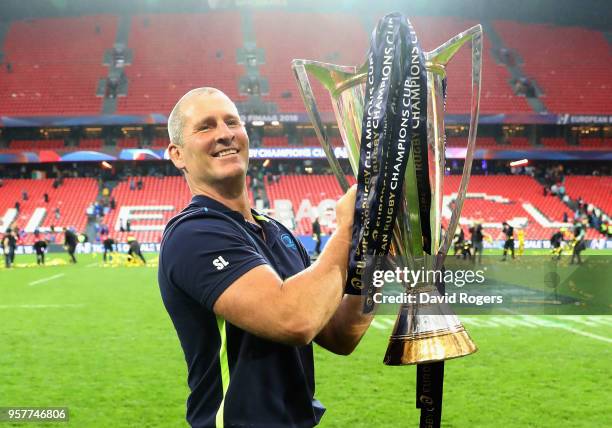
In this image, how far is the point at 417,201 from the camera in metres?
1.60

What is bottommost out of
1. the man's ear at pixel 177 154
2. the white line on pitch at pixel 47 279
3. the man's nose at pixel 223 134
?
the white line on pitch at pixel 47 279

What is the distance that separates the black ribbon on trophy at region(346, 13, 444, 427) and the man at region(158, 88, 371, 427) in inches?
2.4

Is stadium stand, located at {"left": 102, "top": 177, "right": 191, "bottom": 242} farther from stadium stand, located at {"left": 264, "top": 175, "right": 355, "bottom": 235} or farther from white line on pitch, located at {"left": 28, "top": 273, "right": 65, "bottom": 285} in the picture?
white line on pitch, located at {"left": 28, "top": 273, "right": 65, "bottom": 285}

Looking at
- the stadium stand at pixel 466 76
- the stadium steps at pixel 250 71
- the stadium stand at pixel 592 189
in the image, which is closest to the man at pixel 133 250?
the stadium steps at pixel 250 71

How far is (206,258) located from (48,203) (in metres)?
36.1

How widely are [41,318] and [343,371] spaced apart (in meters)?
5.98

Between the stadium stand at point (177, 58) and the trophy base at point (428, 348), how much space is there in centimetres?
3832

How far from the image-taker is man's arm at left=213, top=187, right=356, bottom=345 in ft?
4.93

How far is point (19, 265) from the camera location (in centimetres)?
2175

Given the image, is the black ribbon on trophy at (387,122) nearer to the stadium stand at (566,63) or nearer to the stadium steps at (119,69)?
the stadium steps at (119,69)

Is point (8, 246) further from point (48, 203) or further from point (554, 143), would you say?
point (554, 143)

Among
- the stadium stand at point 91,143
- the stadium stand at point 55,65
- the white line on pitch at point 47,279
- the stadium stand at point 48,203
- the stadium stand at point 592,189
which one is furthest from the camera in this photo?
the stadium stand at point 55,65

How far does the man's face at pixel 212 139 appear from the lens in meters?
1.76

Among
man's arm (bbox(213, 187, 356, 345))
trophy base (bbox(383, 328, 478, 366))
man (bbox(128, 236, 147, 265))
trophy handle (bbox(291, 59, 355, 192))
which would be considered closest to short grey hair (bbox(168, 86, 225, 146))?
trophy handle (bbox(291, 59, 355, 192))
